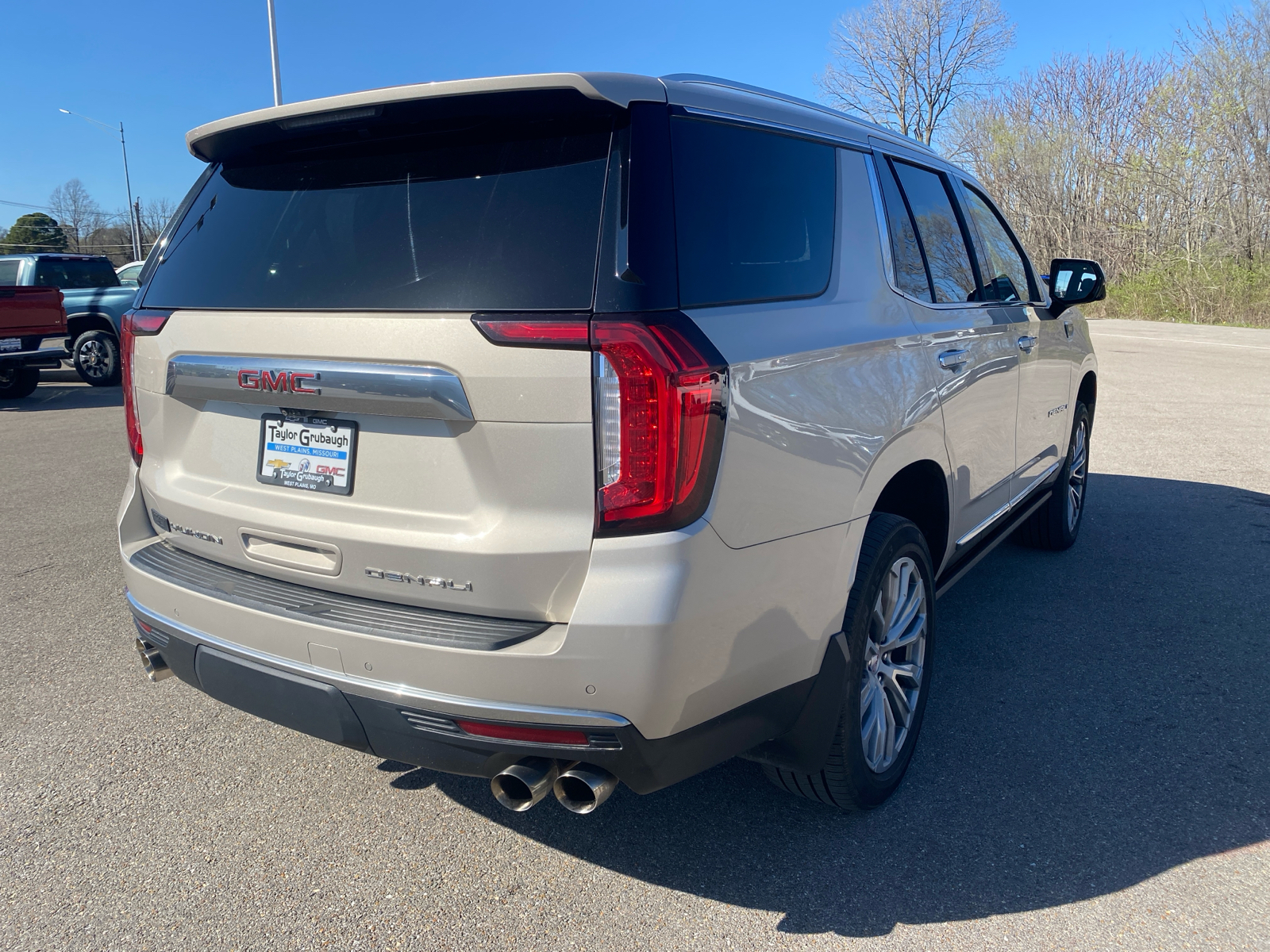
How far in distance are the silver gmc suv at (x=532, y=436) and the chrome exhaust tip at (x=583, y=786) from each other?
12mm

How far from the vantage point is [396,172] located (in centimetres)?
225

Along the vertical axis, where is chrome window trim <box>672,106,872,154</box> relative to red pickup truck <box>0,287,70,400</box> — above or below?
above

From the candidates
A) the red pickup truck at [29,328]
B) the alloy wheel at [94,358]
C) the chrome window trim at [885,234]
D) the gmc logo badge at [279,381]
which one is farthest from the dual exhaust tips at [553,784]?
the alloy wheel at [94,358]

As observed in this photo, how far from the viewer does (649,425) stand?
191 centimetres

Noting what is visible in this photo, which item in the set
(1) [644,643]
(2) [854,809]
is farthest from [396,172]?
(2) [854,809]

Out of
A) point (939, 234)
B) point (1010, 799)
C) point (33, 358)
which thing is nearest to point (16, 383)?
point (33, 358)

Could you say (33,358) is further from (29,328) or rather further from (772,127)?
(772,127)

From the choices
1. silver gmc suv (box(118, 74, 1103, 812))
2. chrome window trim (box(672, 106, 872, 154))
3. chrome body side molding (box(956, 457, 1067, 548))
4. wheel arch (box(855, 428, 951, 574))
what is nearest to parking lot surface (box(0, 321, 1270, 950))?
silver gmc suv (box(118, 74, 1103, 812))

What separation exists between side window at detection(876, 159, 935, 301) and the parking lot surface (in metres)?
1.52

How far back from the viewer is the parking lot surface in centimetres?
233

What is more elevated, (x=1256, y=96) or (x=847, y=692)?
(x=1256, y=96)

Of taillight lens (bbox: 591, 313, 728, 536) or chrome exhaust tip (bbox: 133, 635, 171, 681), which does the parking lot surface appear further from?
taillight lens (bbox: 591, 313, 728, 536)

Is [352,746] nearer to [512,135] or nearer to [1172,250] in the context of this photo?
[512,135]

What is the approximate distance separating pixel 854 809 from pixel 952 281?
6.26 feet
